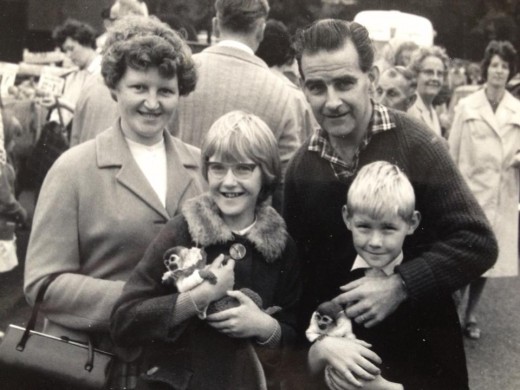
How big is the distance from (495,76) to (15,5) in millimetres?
1644

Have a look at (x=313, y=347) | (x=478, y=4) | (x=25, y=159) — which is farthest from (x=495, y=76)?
(x=25, y=159)

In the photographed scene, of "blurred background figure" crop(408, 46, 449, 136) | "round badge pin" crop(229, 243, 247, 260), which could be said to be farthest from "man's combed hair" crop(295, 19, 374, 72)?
"blurred background figure" crop(408, 46, 449, 136)

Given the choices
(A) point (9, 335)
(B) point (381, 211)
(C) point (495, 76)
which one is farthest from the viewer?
(C) point (495, 76)

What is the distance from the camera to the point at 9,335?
5.63ft

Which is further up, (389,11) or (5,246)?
(389,11)

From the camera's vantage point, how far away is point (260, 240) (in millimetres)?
1610

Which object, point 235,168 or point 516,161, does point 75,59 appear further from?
point 516,161

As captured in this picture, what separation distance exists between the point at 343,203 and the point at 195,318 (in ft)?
1.49

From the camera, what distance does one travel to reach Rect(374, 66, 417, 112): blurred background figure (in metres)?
2.82

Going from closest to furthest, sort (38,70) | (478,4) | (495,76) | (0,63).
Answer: (478,4)
(0,63)
(495,76)
(38,70)

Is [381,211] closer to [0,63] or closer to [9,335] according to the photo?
[9,335]

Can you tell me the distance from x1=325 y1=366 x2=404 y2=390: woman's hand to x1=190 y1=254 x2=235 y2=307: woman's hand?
32 centimetres

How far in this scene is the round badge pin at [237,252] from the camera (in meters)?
1.60

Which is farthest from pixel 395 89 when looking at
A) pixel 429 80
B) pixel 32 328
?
pixel 32 328
